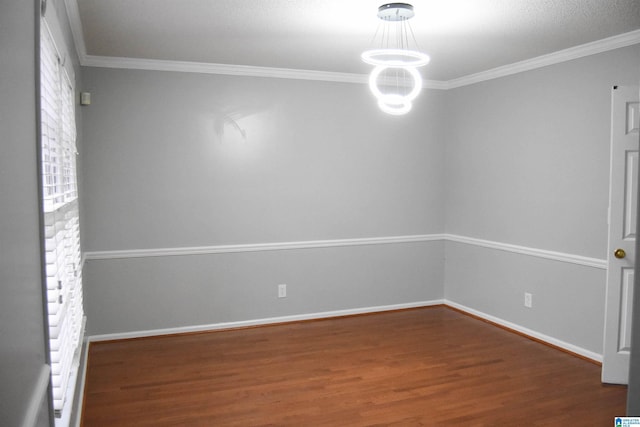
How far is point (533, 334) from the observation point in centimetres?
459

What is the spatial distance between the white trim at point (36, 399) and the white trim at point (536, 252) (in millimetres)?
3878

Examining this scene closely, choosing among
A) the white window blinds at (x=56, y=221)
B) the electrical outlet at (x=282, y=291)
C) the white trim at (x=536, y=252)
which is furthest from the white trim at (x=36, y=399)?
the white trim at (x=536, y=252)

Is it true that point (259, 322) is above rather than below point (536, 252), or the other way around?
below

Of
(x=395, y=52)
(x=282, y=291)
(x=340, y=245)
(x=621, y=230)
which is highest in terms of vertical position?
(x=395, y=52)

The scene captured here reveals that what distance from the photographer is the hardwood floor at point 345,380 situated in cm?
313

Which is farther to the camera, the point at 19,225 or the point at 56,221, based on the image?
the point at 56,221

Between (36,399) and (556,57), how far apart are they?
4.37 meters

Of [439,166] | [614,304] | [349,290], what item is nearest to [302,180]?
[349,290]

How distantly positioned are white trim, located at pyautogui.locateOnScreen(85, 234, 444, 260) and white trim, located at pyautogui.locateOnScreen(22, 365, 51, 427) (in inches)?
127

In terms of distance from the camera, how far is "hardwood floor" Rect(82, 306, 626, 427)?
3135 mm

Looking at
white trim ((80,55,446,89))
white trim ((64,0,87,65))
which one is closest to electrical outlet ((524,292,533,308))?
white trim ((80,55,446,89))

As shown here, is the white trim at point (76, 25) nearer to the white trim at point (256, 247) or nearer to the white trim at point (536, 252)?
the white trim at point (256, 247)

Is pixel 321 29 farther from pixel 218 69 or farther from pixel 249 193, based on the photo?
pixel 249 193

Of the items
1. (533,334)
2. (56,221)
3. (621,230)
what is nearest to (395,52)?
(56,221)
